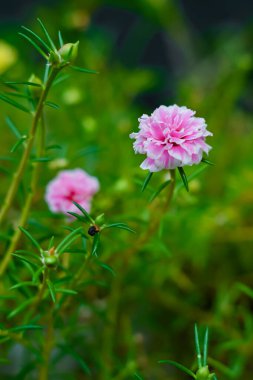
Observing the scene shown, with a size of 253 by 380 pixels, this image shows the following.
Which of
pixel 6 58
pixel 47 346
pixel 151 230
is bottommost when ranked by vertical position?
pixel 47 346

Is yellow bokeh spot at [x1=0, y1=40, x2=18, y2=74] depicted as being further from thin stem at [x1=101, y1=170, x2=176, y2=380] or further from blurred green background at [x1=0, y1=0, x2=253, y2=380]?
thin stem at [x1=101, y1=170, x2=176, y2=380]

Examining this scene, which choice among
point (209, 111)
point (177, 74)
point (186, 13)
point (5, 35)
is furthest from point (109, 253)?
point (186, 13)

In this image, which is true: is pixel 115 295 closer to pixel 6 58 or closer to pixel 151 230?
pixel 151 230

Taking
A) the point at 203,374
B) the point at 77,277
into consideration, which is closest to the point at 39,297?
the point at 77,277

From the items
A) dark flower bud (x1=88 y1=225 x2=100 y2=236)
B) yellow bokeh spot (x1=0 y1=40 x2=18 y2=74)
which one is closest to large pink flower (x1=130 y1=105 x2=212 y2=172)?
dark flower bud (x1=88 y1=225 x2=100 y2=236)

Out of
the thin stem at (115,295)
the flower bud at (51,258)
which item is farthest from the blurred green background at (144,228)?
the flower bud at (51,258)

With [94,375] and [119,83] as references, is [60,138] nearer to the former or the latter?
Result: [119,83]
